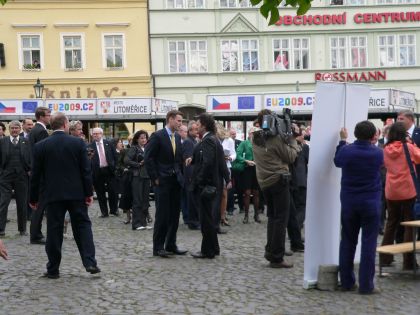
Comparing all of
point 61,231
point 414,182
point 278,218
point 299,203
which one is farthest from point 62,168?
point 299,203

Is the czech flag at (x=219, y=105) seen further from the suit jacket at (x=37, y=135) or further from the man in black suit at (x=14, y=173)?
the suit jacket at (x=37, y=135)

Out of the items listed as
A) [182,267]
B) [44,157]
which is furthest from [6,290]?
[182,267]

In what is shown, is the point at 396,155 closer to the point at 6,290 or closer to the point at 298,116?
the point at 6,290

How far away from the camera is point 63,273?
30.9 ft

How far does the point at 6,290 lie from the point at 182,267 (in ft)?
7.75

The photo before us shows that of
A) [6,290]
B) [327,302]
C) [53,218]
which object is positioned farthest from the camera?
[53,218]

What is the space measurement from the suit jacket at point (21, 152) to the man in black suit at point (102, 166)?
11.6 feet

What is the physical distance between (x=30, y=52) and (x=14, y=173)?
2770 cm

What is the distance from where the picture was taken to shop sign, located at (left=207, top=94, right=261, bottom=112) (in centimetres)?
2353

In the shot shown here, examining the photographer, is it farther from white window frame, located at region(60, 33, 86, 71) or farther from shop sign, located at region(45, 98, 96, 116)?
white window frame, located at region(60, 33, 86, 71)

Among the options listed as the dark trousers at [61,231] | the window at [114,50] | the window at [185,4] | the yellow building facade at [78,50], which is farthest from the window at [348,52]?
the dark trousers at [61,231]

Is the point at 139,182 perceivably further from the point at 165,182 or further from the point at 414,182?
the point at 414,182

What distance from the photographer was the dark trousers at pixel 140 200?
14.4 meters

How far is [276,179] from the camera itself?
31.8 ft
